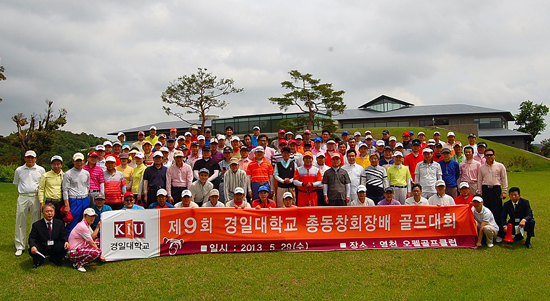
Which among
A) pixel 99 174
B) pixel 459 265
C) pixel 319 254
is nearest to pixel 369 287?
pixel 319 254

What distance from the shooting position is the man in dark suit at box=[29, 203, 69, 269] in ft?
22.4

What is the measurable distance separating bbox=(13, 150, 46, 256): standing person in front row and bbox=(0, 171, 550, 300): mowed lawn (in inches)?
16.6

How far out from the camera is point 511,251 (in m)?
7.46

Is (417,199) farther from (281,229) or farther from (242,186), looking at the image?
(242,186)

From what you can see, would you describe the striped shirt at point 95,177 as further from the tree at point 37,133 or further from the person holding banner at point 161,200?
the tree at point 37,133

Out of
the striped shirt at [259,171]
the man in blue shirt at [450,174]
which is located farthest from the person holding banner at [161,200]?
the man in blue shirt at [450,174]

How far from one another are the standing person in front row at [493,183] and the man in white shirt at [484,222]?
0.71 m

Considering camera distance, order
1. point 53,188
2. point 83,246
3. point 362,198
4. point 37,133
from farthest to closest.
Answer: point 37,133, point 362,198, point 53,188, point 83,246

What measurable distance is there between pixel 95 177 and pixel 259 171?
11.7ft

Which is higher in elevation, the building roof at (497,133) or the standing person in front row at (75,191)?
the building roof at (497,133)

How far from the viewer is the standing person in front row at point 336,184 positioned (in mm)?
8133

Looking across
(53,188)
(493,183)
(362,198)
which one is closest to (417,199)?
(362,198)

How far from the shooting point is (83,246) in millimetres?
6844

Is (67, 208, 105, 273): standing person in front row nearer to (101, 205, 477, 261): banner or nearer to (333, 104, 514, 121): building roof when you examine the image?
(101, 205, 477, 261): banner
